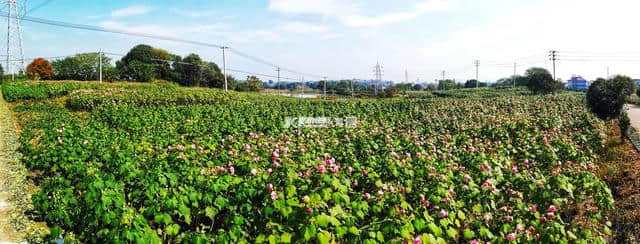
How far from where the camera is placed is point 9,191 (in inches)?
319

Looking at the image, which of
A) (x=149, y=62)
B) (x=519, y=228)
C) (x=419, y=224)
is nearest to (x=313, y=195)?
(x=419, y=224)

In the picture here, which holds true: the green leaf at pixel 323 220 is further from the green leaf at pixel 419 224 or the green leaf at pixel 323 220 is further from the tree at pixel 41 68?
the tree at pixel 41 68

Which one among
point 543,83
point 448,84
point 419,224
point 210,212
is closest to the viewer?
point 419,224

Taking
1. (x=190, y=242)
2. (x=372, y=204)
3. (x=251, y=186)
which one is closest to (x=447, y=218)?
(x=372, y=204)

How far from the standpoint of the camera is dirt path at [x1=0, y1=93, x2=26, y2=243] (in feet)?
20.0

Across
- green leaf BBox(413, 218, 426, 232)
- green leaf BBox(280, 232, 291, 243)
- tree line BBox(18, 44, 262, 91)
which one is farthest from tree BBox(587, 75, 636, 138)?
tree line BBox(18, 44, 262, 91)

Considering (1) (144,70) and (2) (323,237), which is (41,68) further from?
(2) (323,237)

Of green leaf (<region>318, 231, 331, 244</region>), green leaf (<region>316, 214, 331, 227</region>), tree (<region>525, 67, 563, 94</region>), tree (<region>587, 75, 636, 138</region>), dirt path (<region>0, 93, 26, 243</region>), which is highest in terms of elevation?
tree (<region>525, 67, 563, 94</region>)

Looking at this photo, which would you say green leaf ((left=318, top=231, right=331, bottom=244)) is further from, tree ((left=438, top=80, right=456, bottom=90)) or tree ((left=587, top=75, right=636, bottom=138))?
tree ((left=438, top=80, right=456, bottom=90))

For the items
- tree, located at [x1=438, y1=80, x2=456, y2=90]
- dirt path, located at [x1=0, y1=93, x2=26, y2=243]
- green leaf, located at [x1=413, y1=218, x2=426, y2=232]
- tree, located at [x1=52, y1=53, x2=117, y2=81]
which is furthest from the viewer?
tree, located at [x1=438, y1=80, x2=456, y2=90]

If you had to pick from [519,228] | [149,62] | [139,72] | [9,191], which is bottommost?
[9,191]

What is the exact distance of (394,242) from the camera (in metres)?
4.07

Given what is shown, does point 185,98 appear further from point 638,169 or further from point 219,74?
point 219,74

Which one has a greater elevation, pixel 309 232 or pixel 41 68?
pixel 41 68
